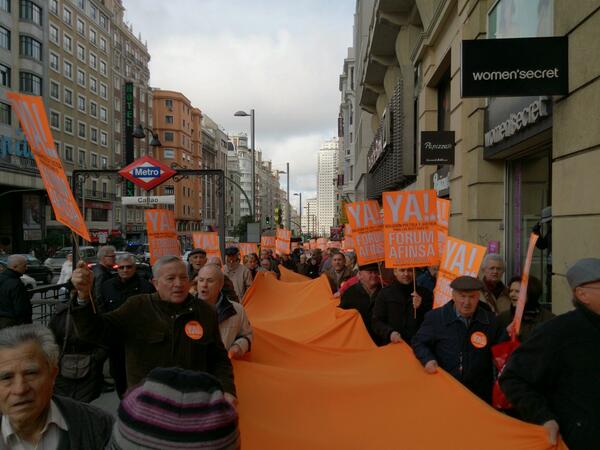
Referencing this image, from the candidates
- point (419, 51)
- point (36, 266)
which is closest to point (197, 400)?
point (419, 51)

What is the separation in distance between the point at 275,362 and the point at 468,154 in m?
7.35

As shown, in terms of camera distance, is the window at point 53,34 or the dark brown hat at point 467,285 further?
the window at point 53,34

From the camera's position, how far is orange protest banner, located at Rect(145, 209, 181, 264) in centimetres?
968

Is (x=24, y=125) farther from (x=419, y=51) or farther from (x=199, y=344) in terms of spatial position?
(x=419, y=51)

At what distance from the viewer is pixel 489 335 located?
421 centimetres

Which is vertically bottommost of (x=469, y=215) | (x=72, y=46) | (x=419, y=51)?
(x=469, y=215)

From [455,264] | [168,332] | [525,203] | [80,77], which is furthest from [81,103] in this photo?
[168,332]

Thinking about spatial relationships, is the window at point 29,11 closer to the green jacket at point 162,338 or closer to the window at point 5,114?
the window at point 5,114

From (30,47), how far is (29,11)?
304cm

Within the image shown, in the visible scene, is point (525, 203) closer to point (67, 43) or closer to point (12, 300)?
point (12, 300)

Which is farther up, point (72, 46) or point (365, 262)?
point (72, 46)

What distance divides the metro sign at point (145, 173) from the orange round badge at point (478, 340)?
11.5 m

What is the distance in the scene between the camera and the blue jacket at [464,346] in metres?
4.13

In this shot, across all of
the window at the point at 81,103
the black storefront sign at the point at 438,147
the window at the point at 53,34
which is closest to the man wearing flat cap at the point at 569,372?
the black storefront sign at the point at 438,147
